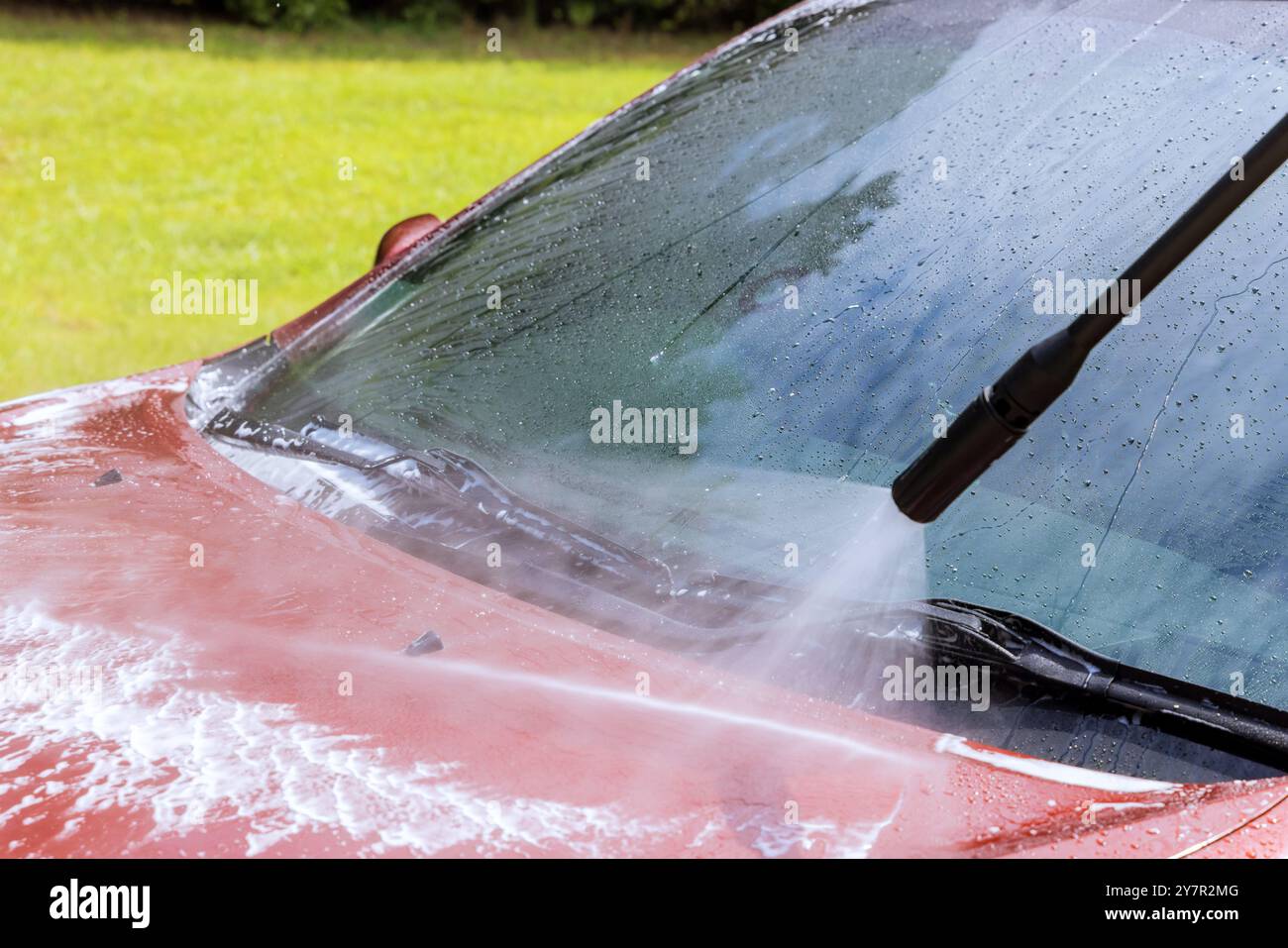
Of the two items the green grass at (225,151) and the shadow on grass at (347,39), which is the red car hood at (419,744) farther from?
the shadow on grass at (347,39)

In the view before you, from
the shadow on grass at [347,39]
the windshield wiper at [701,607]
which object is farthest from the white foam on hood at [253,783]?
the shadow on grass at [347,39]

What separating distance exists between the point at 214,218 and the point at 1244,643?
7.48 m

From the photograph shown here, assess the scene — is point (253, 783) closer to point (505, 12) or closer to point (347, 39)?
point (347, 39)

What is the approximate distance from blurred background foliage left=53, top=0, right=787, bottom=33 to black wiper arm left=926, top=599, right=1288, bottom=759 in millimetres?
14549

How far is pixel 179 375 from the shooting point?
7.62ft

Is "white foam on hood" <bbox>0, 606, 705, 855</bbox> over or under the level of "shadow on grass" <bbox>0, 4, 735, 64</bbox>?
under

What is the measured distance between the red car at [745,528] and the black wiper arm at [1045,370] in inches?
10.1

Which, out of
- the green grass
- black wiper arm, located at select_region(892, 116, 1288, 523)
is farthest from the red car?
the green grass

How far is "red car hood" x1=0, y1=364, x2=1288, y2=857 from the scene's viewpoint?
110 centimetres

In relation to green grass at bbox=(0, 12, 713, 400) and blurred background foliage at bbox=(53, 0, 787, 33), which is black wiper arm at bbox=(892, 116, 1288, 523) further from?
blurred background foliage at bbox=(53, 0, 787, 33)

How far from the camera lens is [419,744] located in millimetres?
1235

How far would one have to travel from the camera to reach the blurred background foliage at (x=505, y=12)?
1478 cm

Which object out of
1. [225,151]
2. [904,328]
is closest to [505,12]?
[225,151]
